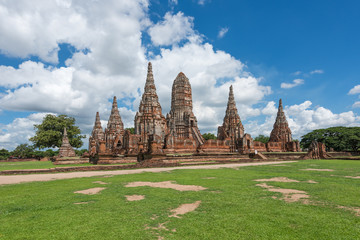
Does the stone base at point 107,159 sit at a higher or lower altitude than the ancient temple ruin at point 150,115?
lower

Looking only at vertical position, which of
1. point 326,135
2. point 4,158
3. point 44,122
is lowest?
point 4,158

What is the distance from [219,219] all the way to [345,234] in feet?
6.60

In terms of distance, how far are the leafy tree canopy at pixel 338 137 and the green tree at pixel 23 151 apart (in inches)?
2465

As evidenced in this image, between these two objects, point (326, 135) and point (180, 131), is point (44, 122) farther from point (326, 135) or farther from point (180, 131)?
point (326, 135)

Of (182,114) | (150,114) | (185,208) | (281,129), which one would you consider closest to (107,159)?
(150,114)

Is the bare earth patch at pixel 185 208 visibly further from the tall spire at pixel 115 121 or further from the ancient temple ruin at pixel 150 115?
the tall spire at pixel 115 121

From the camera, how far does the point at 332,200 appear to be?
222 inches

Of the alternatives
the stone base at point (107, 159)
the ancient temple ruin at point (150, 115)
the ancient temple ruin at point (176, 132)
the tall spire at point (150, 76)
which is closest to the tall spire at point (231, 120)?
the ancient temple ruin at point (176, 132)

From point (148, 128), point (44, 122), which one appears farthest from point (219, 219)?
point (44, 122)

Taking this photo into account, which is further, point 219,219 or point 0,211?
point 0,211

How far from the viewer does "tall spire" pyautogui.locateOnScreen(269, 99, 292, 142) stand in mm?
46062

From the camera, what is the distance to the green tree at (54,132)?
153 ft

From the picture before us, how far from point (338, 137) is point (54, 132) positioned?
60756mm

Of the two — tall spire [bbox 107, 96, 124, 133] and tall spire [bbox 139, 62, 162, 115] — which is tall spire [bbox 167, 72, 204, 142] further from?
tall spire [bbox 107, 96, 124, 133]
